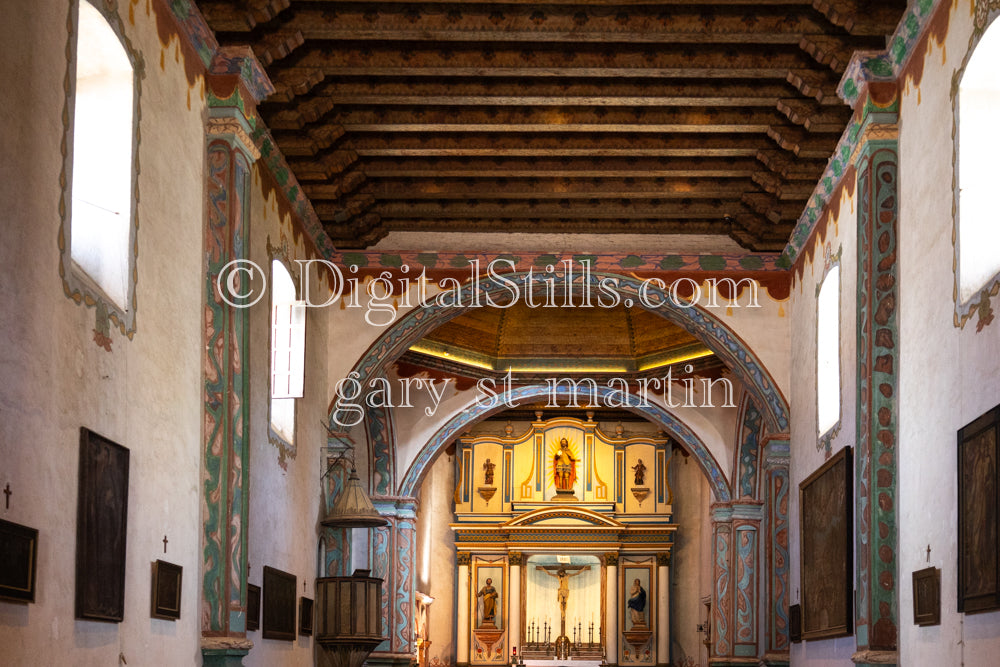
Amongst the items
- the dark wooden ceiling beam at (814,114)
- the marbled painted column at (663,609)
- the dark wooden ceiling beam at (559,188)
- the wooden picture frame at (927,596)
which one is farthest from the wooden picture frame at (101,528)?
the marbled painted column at (663,609)

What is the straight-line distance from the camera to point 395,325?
16.1 m

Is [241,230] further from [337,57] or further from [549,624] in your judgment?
[549,624]

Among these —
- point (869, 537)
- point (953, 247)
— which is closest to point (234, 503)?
point (869, 537)

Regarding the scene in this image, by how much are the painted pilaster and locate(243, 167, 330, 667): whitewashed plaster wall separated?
0.93 m

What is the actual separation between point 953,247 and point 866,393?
7.15 feet

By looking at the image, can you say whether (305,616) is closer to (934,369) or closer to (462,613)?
(934,369)

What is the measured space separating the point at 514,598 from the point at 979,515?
20624mm

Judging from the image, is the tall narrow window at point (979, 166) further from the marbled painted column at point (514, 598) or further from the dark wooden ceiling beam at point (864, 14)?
the marbled painted column at point (514, 598)

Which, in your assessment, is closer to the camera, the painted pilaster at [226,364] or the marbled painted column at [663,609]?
the painted pilaster at [226,364]

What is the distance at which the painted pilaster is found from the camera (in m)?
10.2

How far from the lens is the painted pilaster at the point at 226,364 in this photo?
1024 cm

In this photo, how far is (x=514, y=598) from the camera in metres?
28.0

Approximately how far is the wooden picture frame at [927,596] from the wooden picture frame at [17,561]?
18.3 ft

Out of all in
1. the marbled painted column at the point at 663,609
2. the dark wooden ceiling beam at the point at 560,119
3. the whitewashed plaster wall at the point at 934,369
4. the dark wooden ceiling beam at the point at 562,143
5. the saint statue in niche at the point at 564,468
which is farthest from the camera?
the saint statue in niche at the point at 564,468
